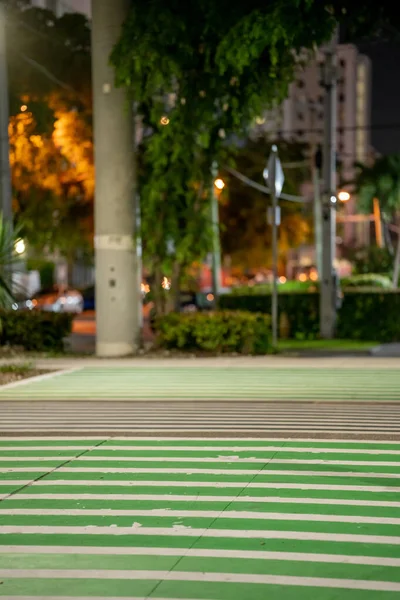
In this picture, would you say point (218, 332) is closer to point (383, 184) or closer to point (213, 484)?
point (213, 484)

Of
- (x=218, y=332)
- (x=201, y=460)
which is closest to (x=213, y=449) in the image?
(x=201, y=460)

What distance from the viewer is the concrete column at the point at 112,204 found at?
21.7 meters

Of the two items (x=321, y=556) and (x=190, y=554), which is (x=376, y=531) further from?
(x=190, y=554)

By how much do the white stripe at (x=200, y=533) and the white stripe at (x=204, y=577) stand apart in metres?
0.83

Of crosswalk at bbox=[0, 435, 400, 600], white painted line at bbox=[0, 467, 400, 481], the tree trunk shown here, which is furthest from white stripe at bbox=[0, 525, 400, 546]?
the tree trunk

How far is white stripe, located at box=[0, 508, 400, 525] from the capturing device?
758cm

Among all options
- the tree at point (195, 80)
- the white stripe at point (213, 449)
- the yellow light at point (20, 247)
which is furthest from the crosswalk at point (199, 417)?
the tree at point (195, 80)

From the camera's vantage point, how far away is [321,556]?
21.9 ft

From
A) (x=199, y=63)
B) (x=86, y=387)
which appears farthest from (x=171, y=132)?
(x=86, y=387)

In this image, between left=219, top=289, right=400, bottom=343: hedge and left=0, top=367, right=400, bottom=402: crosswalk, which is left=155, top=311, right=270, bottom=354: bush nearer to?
left=0, top=367, right=400, bottom=402: crosswalk

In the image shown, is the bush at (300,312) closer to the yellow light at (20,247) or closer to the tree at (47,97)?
the tree at (47,97)

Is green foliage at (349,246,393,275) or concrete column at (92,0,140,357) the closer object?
concrete column at (92,0,140,357)

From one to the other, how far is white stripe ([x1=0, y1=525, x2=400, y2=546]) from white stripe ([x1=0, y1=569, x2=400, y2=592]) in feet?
2.71

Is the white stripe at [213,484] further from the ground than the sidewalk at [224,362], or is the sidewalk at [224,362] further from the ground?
the sidewalk at [224,362]
